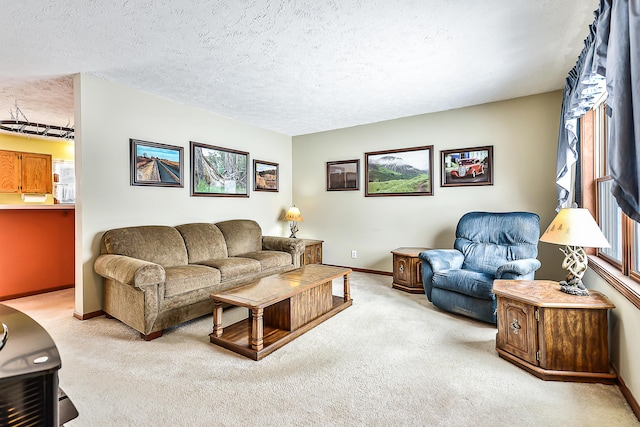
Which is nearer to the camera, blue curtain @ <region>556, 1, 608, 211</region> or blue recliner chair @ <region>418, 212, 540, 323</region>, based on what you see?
blue curtain @ <region>556, 1, 608, 211</region>

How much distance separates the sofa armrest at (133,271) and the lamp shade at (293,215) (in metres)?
2.84

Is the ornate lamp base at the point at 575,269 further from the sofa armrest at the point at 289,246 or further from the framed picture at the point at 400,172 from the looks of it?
the sofa armrest at the point at 289,246

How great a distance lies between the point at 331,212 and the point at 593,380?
13.2 feet

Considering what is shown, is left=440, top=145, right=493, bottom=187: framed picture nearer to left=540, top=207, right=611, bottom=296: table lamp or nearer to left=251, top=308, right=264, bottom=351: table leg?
left=540, top=207, right=611, bottom=296: table lamp

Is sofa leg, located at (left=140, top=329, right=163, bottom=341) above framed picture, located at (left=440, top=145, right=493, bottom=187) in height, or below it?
below

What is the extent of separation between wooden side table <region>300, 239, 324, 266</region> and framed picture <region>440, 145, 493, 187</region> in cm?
222

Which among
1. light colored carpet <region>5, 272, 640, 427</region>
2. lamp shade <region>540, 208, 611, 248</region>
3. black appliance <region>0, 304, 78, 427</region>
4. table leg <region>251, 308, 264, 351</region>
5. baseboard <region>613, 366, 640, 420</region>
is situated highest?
lamp shade <region>540, 208, 611, 248</region>

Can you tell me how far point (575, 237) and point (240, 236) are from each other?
3.67 metres

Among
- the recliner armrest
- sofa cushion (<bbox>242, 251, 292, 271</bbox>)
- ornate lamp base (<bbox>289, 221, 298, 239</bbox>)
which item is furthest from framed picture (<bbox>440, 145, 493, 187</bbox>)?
ornate lamp base (<bbox>289, 221, 298, 239</bbox>)

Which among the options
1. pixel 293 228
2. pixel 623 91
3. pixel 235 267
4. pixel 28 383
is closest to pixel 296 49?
pixel 623 91

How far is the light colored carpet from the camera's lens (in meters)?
1.70

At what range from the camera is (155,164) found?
3.78 meters

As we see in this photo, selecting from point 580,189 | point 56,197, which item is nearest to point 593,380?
point 580,189

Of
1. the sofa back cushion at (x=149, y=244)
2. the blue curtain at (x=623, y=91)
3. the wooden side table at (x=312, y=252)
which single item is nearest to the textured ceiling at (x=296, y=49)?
the blue curtain at (x=623, y=91)
